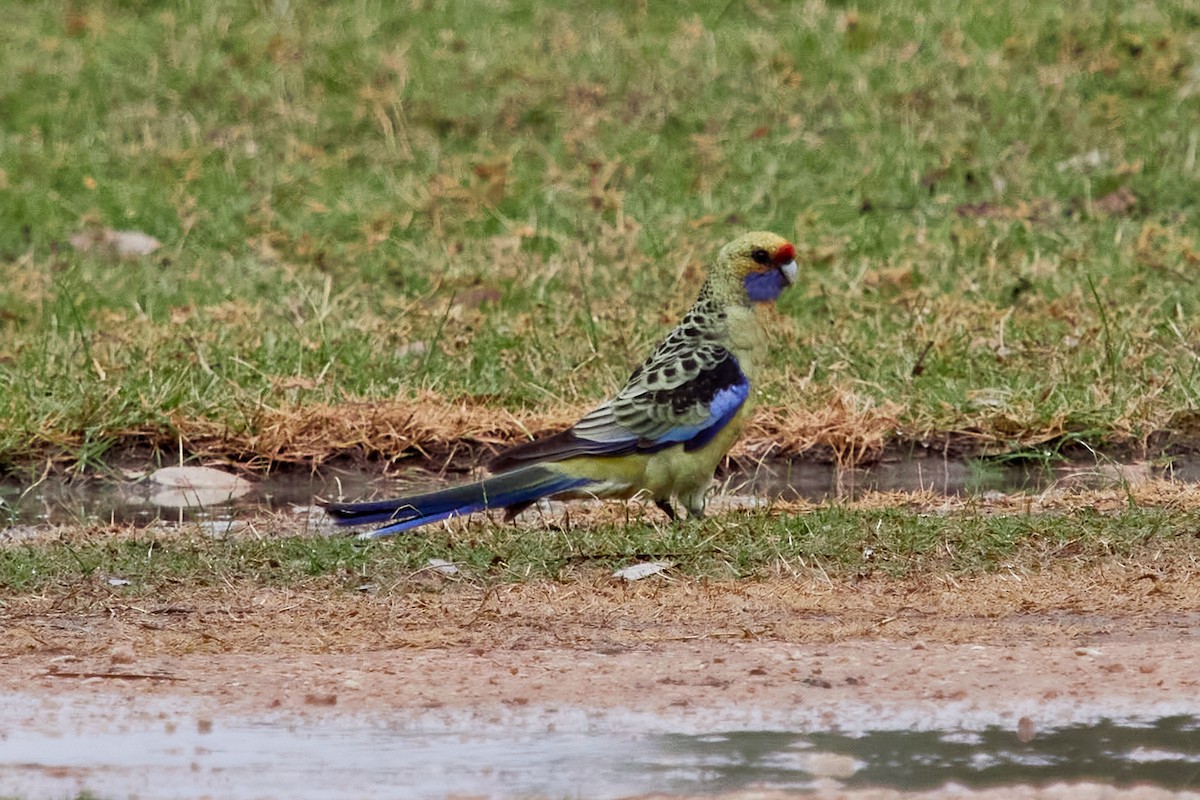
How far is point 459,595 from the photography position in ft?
18.9

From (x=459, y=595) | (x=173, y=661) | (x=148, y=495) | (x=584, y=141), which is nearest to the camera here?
(x=173, y=661)

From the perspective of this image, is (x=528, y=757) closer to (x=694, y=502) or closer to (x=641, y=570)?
(x=641, y=570)

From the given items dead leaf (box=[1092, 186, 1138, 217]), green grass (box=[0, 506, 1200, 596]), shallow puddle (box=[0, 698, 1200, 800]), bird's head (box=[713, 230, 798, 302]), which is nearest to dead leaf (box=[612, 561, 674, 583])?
green grass (box=[0, 506, 1200, 596])

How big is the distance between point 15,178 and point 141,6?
2680mm

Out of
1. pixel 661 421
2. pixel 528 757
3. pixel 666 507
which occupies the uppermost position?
pixel 661 421

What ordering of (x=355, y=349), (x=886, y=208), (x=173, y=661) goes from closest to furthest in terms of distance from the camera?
(x=173, y=661) → (x=355, y=349) → (x=886, y=208)

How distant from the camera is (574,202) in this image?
1065 cm

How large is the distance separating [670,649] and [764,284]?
195cm

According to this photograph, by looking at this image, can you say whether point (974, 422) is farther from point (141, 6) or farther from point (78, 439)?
point (141, 6)

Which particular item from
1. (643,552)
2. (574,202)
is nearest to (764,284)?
(643,552)

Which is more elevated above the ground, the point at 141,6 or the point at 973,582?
the point at 141,6

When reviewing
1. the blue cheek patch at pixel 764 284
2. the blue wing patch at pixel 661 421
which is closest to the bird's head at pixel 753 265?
the blue cheek patch at pixel 764 284

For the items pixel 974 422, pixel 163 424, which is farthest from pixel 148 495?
pixel 974 422

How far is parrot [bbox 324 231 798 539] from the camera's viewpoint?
6.27 metres
